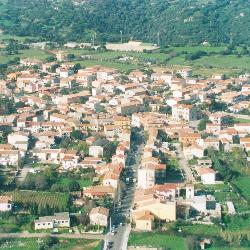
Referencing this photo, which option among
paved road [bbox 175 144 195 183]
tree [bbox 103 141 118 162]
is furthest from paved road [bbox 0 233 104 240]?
tree [bbox 103 141 118 162]

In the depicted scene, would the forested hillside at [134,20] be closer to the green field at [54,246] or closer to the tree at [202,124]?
the tree at [202,124]

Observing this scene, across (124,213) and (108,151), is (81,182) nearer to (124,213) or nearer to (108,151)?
(108,151)

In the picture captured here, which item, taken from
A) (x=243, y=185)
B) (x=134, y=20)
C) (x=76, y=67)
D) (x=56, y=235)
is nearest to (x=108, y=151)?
(x=243, y=185)

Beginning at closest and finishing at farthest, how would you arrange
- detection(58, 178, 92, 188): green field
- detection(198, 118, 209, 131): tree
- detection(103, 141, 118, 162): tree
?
detection(58, 178, 92, 188): green field
detection(103, 141, 118, 162): tree
detection(198, 118, 209, 131): tree

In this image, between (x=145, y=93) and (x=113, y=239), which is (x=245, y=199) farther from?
(x=145, y=93)

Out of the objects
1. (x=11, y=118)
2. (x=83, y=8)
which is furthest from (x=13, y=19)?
(x=11, y=118)

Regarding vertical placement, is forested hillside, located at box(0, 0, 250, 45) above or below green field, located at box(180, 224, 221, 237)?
above

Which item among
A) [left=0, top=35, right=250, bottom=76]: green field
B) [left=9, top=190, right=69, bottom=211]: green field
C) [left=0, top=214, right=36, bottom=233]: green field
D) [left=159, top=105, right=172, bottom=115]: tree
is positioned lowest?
[left=0, top=214, right=36, bottom=233]: green field

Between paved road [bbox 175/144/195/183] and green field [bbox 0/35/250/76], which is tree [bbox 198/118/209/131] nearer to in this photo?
paved road [bbox 175/144/195/183]
